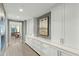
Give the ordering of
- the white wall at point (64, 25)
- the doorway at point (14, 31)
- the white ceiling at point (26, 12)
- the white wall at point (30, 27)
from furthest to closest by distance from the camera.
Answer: the white wall at point (30, 27) → the doorway at point (14, 31) → the white ceiling at point (26, 12) → the white wall at point (64, 25)

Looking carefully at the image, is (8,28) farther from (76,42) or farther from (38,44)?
(76,42)

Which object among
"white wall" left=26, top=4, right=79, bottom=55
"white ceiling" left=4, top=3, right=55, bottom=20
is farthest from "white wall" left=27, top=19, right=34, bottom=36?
"white ceiling" left=4, top=3, right=55, bottom=20

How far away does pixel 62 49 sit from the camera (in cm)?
186

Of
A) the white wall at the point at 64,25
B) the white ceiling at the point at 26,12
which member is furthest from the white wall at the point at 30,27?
the white ceiling at the point at 26,12

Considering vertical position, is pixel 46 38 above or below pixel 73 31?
below

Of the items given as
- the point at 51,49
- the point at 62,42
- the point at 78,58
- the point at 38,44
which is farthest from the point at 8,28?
the point at 78,58

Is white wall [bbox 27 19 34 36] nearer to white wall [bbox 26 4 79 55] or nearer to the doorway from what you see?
white wall [bbox 26 4 79 55]

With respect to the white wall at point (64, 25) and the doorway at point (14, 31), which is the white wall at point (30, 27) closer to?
the white wall at point (64, 25)

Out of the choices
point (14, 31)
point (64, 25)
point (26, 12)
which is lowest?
point (14, 31)

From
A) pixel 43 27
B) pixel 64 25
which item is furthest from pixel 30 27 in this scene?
pixel 64 25

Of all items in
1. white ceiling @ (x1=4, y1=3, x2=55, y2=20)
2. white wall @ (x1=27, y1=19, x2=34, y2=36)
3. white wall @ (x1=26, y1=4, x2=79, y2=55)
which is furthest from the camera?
white wall @ (x1=27, y1=19, x2=34, y2=36)

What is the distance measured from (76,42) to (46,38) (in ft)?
2.46

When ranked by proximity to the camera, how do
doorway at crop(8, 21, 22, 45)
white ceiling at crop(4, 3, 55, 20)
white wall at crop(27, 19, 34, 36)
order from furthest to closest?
white wall at crop(27, 19, 34, 36) < doorway at crop(8, 21, 22, 45) < white ceiling at crop(4, 3, 55, 20)

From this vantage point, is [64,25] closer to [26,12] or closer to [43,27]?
[43,27]
